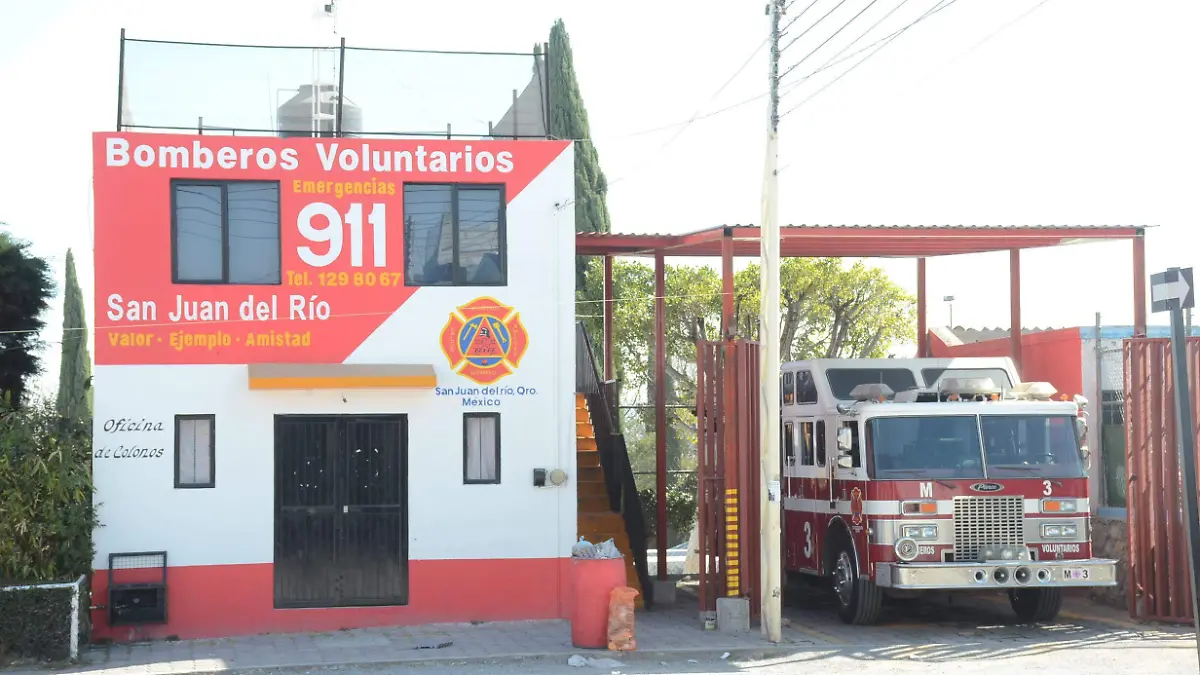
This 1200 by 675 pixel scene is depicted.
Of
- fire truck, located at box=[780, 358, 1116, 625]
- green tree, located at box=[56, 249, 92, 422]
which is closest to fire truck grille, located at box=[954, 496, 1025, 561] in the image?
fire truck, located at box=[780, 358, 1116, 625]

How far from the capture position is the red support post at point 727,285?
1600 cm

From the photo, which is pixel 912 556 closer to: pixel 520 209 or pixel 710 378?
pixel 710 378

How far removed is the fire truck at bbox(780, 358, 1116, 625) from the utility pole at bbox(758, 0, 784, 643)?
1446 millimetres

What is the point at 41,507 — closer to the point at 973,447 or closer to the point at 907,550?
the point at 907,550

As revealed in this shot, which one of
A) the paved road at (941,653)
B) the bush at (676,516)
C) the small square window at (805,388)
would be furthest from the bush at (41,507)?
the bush at (676,516)

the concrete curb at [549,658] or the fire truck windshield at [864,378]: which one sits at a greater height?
the fire truck windshield at [864,378]

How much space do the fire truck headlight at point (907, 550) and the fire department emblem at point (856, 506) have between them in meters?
0.66

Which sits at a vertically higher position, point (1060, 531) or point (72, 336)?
point (72, 336)

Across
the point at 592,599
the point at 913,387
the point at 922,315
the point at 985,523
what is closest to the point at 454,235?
the point at 592,599

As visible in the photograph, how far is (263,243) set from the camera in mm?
15867

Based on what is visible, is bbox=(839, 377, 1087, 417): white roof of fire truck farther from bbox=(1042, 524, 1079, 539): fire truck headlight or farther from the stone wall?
the stone wall

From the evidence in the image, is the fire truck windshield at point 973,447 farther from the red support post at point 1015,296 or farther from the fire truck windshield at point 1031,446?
the red support post at point 1015,296

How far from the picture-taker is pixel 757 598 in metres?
16.0

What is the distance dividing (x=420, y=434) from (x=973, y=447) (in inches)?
252
